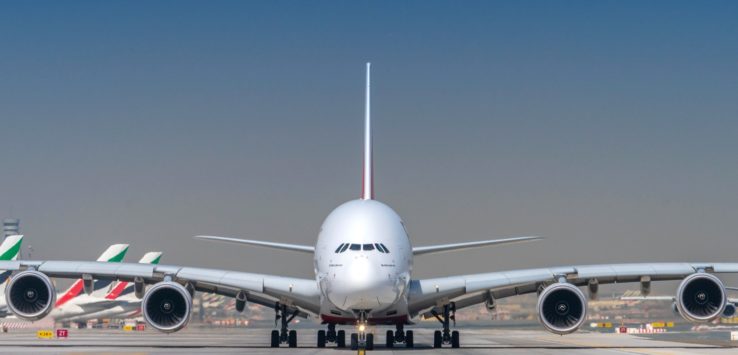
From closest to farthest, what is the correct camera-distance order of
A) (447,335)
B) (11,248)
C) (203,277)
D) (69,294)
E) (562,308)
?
(562,308) → (203,277) → (447,335) → (11,248) → (69,294)

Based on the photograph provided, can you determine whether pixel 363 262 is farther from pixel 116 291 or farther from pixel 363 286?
pixel 116 291

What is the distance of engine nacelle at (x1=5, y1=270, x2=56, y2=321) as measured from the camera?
111 ft

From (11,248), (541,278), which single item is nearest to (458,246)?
(541,278)

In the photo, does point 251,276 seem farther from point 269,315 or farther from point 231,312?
point 269,315

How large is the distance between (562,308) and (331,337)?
8.17 metres

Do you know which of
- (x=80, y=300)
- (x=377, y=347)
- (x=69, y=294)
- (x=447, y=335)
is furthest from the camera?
(x=80, y=300)

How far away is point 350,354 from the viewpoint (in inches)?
1158

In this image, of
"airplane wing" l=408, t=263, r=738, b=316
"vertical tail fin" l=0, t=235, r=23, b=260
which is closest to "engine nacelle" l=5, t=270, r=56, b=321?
"airplane wing" l=408, t=263, r=738, b=316

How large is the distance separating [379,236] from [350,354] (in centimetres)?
334

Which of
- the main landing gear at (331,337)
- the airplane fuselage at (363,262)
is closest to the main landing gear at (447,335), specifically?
the airplane fuselage at (363,262)

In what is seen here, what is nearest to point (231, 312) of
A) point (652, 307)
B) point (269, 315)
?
point (269, 315)

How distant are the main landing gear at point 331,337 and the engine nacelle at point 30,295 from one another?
8.04 meters

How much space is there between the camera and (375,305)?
30.5 m

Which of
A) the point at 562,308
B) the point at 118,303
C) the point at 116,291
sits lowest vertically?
the point at 562,308
